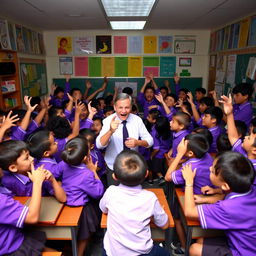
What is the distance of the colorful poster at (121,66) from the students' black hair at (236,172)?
179 inches

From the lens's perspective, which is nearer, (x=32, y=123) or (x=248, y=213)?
(x=248, y=213)

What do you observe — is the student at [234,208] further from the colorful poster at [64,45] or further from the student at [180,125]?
the colorful poster at [64,45]

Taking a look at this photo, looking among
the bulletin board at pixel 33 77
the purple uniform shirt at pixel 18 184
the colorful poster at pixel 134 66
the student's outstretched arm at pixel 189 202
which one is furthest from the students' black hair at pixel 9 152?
the colorful poster at pixel 134 66

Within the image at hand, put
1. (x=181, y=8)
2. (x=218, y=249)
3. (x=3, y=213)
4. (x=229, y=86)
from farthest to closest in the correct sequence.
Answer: (x=229, y=86) → (x=181, y=8) → (x=218, y=249) → (x=3, y=213)

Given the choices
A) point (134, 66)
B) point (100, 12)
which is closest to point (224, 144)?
point (100, 12)

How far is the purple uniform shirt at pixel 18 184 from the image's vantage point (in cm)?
167

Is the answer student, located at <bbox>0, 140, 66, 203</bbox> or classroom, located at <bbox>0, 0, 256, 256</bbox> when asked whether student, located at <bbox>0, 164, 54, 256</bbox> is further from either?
student, located at <bbox>0, 140, 66, 203</bbox>

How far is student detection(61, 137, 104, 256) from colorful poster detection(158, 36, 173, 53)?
436 cm

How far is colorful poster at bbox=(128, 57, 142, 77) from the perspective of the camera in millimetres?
5555

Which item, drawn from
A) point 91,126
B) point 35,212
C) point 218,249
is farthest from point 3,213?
point 91,126

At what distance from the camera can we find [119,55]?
552cm

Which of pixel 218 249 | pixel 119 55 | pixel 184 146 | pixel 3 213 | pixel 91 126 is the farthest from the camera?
pixel 119 55

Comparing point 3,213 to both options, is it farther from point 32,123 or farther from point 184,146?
point 32,123

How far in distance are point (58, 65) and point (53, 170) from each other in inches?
171
